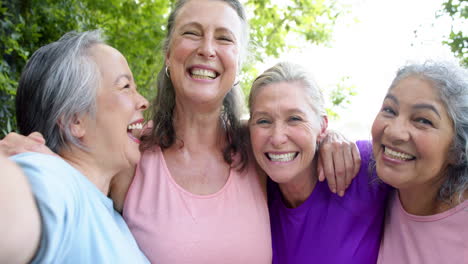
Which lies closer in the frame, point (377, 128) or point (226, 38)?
point (377, 128)

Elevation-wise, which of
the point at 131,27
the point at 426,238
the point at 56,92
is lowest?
the point at 426,238

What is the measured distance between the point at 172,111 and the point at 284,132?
29.6 inches

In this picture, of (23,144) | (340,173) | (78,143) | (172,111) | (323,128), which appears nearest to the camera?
(23,144)

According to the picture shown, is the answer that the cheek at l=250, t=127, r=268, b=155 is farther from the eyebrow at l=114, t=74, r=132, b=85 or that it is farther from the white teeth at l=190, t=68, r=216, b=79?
the eyebrow at l=114, t=74, r=132, b=85

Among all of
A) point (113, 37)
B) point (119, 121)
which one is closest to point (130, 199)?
point (119, 121)

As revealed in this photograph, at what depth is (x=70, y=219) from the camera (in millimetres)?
1185

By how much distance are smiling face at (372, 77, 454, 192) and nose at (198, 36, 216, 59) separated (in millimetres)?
941

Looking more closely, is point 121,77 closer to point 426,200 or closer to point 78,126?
point 78,126

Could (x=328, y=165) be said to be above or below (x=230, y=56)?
Result: below

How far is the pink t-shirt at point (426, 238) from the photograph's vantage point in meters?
1.68

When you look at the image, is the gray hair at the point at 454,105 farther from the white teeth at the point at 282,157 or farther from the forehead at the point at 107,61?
the forehead at the point at 107,61

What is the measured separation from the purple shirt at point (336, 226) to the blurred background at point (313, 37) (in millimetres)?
428

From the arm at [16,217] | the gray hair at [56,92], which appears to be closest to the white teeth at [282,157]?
the gray hair at [56,92]

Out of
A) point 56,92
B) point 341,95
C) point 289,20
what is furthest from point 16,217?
point 289,20
